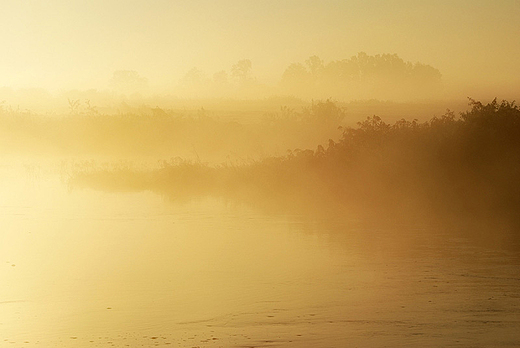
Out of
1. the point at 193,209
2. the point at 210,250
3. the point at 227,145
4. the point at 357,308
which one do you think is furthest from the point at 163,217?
the point at 227,145

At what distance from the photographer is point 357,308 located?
9.45 metres

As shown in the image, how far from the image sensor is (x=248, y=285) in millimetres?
11156

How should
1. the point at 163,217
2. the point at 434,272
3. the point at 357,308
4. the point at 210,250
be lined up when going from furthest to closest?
the point at 163,217
the point at 210,250
the point at 434,272
the point at 357,308

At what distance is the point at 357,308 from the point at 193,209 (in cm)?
1362

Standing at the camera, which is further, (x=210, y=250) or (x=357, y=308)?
(x=210, y=250)

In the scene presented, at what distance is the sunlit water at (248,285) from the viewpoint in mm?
8320

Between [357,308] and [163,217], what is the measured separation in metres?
12.0

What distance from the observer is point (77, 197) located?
26.8 metres

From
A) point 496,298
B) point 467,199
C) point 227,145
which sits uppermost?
point 227,145

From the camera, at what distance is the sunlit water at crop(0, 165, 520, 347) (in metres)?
8.32

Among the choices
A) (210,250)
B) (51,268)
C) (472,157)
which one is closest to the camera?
(51,268)

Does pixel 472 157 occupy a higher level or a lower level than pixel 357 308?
higher

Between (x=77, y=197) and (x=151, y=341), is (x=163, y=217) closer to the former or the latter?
(x=77, y=197)

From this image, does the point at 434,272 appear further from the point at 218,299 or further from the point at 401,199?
the point at 401,199
